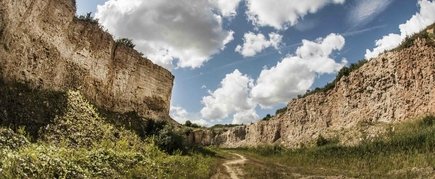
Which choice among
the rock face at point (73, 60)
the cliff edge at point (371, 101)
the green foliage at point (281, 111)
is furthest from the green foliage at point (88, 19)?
the green foliage at point (281, 111)

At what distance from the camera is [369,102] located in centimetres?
3975

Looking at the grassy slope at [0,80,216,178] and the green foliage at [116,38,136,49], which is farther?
the green foliage at [116,38,136,49]

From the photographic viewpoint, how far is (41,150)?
15.1 metres

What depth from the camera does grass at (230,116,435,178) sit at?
68.4 ft

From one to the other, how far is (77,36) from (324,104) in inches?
1194

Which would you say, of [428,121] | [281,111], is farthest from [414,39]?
[281,111]

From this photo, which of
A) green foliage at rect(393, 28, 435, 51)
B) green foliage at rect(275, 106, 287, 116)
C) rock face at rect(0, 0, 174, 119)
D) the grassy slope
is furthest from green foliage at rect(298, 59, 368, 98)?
the grassy slope

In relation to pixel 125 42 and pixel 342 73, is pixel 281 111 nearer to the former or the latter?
pixel 342 73

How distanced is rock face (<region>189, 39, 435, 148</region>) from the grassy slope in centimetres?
1796

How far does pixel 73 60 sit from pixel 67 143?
8.58m

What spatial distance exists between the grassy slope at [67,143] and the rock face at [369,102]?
1796cm

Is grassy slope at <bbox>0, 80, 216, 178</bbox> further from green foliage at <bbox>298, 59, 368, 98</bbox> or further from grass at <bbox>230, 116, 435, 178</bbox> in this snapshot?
green foliage at <bbox>298, 59, 368, 98</bbox>

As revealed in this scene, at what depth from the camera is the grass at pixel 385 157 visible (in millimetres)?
20859

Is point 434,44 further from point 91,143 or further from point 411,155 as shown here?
point 91,143
